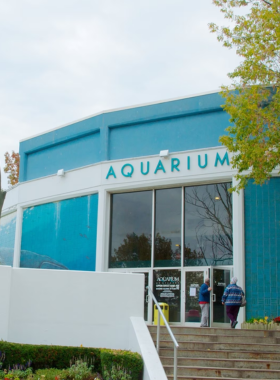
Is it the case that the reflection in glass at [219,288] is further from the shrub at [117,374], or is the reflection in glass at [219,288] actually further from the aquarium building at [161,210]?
the shrub at [117,374]

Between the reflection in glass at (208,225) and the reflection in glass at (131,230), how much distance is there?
5.03ft

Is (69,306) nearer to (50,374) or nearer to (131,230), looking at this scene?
(50,374)

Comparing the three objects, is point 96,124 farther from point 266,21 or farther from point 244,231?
point 266,21

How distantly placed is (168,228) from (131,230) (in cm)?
148

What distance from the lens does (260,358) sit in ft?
37.4

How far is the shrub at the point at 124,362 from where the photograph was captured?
9930mm

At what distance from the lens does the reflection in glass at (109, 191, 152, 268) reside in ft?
60.0

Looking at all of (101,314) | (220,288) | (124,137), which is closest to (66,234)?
(124,137)

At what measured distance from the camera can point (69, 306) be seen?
39.7 ft

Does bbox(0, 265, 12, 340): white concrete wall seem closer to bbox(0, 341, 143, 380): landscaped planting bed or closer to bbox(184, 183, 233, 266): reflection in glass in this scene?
bbox(0, 341, 143, 380): landscaped planting bed

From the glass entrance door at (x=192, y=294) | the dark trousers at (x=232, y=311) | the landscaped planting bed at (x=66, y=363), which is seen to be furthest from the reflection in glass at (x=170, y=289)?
the landscaped planting bed at (x=66, y=363)

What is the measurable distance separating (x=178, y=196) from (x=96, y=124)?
14.8ft

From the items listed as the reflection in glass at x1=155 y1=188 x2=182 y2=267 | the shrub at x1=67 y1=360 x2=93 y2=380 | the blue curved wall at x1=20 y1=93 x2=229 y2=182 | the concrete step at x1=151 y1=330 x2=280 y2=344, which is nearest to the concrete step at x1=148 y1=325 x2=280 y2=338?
the concrete step at x1=151 y1=330 x2=280 y2=344

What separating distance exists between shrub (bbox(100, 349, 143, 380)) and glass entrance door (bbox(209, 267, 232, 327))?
6381 mm
